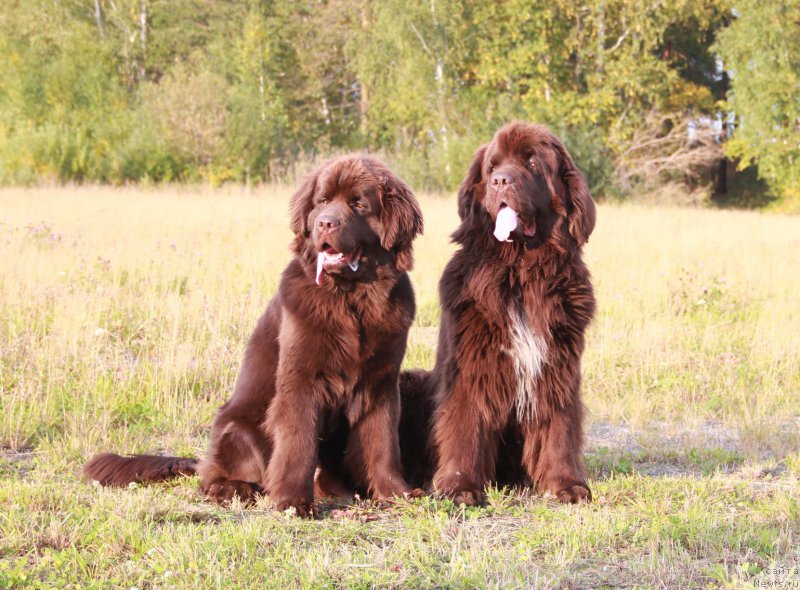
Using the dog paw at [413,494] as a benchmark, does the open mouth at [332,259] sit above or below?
above

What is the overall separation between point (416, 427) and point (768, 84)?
2557 centimetres

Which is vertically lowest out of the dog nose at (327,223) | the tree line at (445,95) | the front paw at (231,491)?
the front paw at (231,491)

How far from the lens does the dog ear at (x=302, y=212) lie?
402cm

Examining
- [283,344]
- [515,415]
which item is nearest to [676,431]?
[515,415]

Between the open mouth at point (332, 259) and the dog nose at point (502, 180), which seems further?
the dog nose at point (502, 180)

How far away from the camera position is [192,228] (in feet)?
40.8

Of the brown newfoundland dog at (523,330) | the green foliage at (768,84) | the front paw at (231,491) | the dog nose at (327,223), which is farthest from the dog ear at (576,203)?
the green foliage at (768,84)

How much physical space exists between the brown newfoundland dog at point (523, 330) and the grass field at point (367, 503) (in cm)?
24

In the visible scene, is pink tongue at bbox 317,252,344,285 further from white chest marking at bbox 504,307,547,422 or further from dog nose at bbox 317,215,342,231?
white chest marking at bbox 504,307,547,422

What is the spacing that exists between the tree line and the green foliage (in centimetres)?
6

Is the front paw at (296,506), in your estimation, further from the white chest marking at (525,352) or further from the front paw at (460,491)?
the white chest marking at (525,352)

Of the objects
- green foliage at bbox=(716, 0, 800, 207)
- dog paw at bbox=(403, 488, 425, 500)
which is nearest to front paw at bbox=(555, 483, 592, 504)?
dog paw at bbox=(403, 488, 425, 500)

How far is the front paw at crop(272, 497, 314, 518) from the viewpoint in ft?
12.4

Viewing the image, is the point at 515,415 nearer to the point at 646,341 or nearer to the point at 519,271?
the point at 519,271
